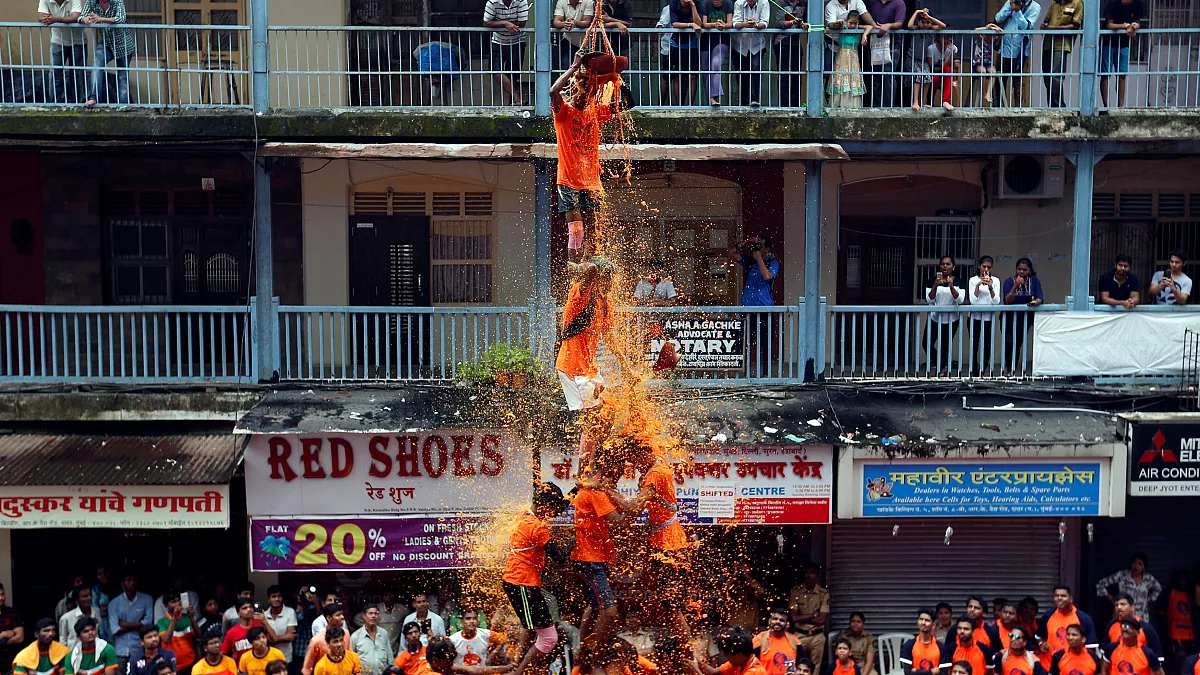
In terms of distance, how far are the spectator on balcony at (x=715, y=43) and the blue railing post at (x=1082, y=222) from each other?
3954 mm

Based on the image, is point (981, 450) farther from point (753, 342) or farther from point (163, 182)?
point (163, 182)

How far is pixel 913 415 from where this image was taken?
48.9 feet

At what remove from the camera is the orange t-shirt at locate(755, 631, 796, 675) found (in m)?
13.8

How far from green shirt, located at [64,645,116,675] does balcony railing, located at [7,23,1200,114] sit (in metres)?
5.60

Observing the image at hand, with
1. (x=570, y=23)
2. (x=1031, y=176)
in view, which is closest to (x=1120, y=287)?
(x=1031, y=176)

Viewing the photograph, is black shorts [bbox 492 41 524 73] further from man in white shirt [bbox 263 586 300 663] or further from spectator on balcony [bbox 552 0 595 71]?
man in white shirt [bbox 263 586 300 663]

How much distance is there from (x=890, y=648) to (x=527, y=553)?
6.70 metres

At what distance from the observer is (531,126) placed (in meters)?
14.9

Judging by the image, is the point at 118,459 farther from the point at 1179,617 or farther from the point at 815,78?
the point at 1179,617

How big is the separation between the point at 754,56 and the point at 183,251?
23.6ft

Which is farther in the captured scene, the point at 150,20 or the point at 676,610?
the point at 150,20

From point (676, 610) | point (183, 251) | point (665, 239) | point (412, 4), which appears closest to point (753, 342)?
point (665, 239)

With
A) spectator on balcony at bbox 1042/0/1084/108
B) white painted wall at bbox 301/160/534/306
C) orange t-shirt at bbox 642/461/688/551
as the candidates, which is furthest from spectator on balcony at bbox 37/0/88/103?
spectator on balcony at bbox 1042/0/1084/108

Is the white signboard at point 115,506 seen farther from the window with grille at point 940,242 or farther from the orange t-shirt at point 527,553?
the window with grille at point 940,242
